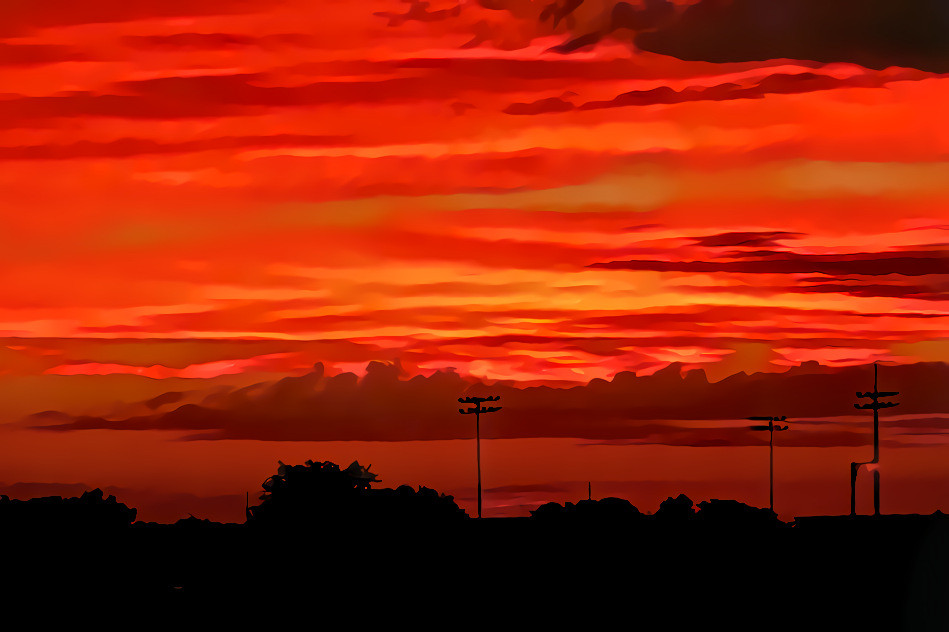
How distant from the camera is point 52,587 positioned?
121ft

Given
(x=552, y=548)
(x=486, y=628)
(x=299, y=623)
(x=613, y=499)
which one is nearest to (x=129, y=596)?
(x=299, y=623)

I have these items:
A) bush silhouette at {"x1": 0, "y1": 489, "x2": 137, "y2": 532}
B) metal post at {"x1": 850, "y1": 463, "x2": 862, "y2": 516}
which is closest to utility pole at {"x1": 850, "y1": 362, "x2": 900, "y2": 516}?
metal post at {"x1": 850, "y1": 463, "x2": 862, "y2": 516}

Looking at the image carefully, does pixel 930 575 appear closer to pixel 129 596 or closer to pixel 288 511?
pixel 129 596

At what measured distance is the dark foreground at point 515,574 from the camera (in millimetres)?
31562

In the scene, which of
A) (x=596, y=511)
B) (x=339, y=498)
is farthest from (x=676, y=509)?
(x=339, y=498)

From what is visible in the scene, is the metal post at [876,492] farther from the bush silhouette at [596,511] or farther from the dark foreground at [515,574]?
the bush silhouette at [596,511]

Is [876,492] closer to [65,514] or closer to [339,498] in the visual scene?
[339,498]

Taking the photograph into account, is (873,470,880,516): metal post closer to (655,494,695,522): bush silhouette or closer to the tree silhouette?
(655,494,695,522): bush silhouette

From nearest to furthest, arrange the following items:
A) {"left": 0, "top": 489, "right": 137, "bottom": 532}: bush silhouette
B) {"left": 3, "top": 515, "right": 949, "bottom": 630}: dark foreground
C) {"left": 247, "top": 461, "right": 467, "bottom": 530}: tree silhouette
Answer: {"left": 3, "top": 515, "right": 949, "bottom": 630}: dark foreground → {"left": 0, "top": 489, "right": 137, "bottom": 532}: bush silhouette → {"left": 247, "top": 461, "right": 467, "bottom": 530}: tree silhouette

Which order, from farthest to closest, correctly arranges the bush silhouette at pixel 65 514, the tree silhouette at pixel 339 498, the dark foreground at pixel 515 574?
the tree silhouette at pixel 339 498 → the bush silhouette at pixel 65 514 → the dark foreground at pixel 515 574

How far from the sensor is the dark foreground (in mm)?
31562

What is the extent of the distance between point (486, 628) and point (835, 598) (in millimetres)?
10613

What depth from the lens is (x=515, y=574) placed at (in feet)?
121

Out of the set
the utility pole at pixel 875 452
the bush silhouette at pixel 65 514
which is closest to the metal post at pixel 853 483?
the utility pole at pixel 875 452
